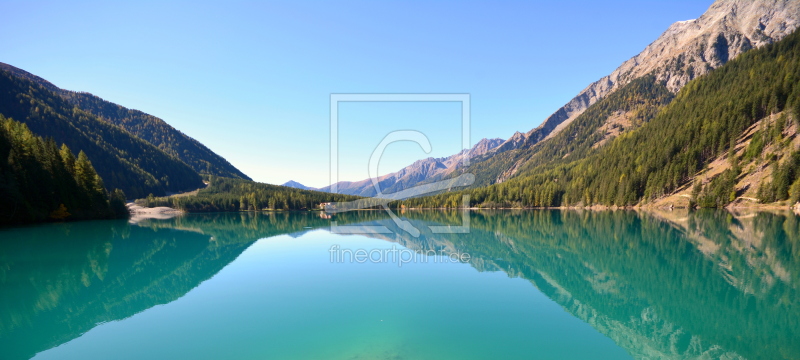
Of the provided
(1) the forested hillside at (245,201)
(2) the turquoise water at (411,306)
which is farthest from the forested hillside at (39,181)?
(1) the forested hillside at (245,201)

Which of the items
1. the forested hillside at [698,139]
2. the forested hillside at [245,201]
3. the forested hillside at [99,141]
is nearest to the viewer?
the forested hillside at [698,139]

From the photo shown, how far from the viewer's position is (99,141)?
502 ft

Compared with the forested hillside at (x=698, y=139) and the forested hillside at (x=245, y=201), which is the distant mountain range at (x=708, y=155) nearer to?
the forested hillside at (x=698, y=139)

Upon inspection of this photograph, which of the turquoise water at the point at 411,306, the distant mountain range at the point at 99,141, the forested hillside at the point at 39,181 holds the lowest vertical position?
the turquoise water at the point at 411,306

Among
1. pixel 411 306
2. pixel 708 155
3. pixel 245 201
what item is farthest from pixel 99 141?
pixel 708 155

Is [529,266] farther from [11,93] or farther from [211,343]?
[11,93]

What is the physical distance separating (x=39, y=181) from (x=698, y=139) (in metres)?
147

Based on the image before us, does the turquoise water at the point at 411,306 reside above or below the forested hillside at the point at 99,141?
below

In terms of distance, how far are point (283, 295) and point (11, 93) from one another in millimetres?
225127

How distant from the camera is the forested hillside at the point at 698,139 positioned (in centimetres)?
7769

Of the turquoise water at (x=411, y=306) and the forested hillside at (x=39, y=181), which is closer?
the turquoise water at (x=411, y=306)

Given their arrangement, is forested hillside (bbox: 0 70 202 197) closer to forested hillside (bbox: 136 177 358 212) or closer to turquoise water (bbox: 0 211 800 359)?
forested hillside (bbox: 136 177 358 212)

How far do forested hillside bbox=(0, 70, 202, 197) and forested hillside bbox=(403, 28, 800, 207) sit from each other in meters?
183

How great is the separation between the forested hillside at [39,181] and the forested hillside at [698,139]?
123 metres
